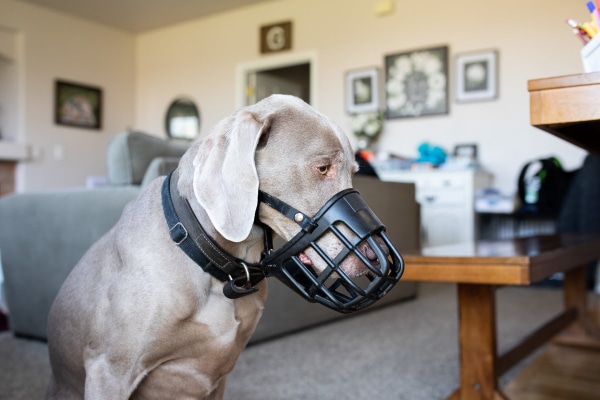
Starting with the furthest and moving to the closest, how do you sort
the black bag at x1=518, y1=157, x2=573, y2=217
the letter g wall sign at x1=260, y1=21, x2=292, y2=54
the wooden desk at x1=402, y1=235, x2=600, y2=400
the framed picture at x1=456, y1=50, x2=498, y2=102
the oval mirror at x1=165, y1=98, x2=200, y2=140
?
the oval mirror at x1=165, y1=98, x2=200, y2=140
the letter g wall sign at x1=260, y1=21, x2=292, y2=54
the framed picture at x1=456, y1=50, x2=498, y2=102
the black bag at x1=518, y1=157, x2=573, y2=217
the wooden desk at x1=402, y1=235, x2=600, y2=400

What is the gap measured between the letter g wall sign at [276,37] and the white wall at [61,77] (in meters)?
2.19

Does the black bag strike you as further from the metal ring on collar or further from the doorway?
the metal ring on collar

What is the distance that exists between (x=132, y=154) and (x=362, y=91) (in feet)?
12.6

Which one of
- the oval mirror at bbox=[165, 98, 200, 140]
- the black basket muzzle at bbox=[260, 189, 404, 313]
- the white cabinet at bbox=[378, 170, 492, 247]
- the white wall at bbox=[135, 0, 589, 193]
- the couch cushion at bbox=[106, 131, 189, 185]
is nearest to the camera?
the black basket muzzle at bbox=[260, 189, 404, 313]

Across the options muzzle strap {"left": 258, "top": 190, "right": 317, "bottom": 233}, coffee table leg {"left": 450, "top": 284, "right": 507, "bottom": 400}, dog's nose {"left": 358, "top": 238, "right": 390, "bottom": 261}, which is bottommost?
coffee table leg {"left": 450, "top": 284, "right": 507, "bottom": 400}

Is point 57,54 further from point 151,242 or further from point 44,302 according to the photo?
point 151,242

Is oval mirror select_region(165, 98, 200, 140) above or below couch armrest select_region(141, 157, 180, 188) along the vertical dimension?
above

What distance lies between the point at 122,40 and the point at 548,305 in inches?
244

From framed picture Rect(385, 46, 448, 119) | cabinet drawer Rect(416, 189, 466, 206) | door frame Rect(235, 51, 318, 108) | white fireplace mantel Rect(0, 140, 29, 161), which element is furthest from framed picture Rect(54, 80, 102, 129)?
cabinet drawer Rect(416, 189, 466, 206)

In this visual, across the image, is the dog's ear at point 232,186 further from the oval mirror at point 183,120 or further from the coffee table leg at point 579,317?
the oval mirror at point 183,120

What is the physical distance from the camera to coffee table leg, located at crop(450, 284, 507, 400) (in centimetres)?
143

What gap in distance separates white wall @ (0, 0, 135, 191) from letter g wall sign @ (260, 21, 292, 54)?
219 cm

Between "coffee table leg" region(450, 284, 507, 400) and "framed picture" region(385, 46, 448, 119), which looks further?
"framed picture" region(385, 46, 448, 119)

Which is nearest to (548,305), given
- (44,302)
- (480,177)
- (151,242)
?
(480,177)
